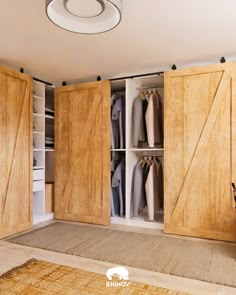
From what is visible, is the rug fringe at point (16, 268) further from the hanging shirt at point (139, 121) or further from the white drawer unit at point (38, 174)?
the hanging shirt at point (139, 121)

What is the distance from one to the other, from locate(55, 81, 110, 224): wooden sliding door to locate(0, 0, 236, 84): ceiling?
1.22 feet

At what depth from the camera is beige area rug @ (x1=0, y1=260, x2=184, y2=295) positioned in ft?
5.80

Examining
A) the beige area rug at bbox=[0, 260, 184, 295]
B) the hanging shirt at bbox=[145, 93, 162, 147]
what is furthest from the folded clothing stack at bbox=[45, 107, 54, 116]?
the beige area rug at bbox=[0, 260, 184, 295]

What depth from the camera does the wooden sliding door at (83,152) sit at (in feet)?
11.5

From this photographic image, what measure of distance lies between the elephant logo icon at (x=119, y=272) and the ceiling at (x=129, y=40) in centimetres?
213

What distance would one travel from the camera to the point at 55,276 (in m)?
1.99

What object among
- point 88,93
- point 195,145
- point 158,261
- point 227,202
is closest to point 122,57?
point 88,93

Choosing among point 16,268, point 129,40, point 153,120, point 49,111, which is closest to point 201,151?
point 153,120

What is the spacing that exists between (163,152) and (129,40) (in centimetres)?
148

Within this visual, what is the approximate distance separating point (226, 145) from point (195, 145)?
338 millimetres

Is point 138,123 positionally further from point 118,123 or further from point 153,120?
point 118,123

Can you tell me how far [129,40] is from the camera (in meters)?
2.52

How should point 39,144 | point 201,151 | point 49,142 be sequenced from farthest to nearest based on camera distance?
1. point 49,142
2. point 39,144
3. point 201,151

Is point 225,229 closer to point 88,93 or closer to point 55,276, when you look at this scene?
point 55,276
